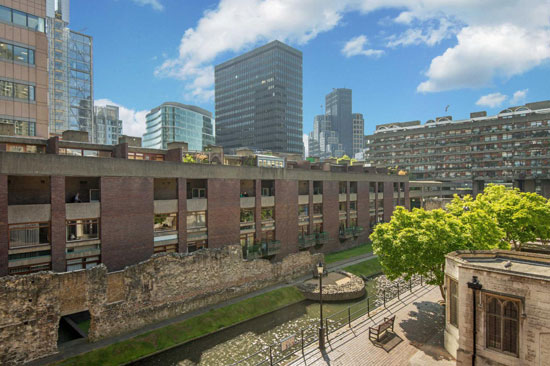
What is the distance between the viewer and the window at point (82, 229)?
24172 millimetres

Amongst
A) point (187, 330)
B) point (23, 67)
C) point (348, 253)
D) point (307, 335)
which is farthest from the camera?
point (348, 253)

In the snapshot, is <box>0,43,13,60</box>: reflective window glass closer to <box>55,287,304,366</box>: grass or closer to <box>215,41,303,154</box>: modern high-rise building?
<box>55,287,304,366</box>: grass

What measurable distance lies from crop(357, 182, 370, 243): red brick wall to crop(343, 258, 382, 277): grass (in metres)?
10.1

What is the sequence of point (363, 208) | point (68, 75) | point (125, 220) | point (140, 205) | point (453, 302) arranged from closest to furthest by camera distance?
point (453, 302), point (125, 220), point (140, 205), point (363, 208), point (68, 75)

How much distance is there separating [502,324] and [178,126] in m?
145

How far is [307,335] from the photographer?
24.2 metres

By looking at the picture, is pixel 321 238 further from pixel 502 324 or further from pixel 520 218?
pixel 502 324

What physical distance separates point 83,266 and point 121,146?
34.3 ft

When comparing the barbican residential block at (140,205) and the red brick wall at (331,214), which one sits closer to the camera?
the barbican residential block at (140,205)

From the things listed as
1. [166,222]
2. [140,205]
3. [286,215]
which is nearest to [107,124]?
[286,215]

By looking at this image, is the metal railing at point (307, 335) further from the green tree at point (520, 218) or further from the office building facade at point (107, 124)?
the office building facade at point (107, 124)

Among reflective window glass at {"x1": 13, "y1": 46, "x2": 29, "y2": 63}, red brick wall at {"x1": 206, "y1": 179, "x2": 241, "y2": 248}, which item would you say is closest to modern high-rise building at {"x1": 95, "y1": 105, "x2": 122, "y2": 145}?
reflective window glass at {"x1": 13, "y1": 46, "x2": 29, "y2": 63}

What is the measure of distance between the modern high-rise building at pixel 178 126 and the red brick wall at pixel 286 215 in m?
105

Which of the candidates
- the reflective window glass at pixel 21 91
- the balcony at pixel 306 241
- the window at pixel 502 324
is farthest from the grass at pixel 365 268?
the reflective window glass at pixel 21 91
